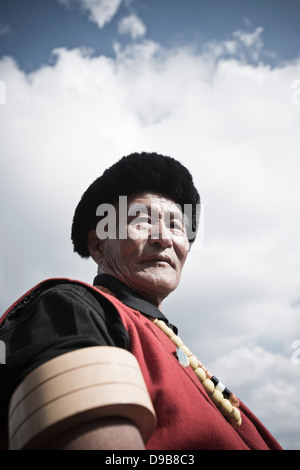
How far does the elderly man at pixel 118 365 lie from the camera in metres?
1.15

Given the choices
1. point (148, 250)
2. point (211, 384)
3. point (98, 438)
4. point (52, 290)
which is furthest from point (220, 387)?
point (98, 438)

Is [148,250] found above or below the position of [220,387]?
above

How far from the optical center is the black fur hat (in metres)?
3.40

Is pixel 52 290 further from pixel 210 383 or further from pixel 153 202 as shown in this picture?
pixel 153 202

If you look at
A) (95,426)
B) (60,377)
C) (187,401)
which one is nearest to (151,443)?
(187,401)

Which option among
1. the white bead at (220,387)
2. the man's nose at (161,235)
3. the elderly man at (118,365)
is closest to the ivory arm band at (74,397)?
the elderly man at (118,365)

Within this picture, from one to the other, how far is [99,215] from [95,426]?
95.2 inches

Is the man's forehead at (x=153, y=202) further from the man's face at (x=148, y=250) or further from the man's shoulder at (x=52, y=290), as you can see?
the man's shoulder at (x=52, y=290)

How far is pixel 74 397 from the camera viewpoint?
1.15m

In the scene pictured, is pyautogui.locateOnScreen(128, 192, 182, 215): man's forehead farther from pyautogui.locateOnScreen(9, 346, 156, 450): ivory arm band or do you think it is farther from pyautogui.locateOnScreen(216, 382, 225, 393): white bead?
pyautogui.locateOnScreen(9, 346, 156, 450): ivory arm band

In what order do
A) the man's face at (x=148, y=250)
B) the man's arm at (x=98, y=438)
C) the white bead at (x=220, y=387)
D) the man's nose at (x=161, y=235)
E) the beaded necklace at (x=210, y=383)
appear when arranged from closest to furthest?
the man's arm at (x=98, y=438), the beaded necklace at (x=210, y=383), the white bead at (x=220, y=387), the man's face at (x=148, y=250), the man's nose at (x=161, y=235)

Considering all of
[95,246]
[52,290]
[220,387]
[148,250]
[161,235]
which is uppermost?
[95,246]

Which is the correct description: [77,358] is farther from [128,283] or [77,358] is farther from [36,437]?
[128,283]

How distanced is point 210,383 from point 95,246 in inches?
63.4
